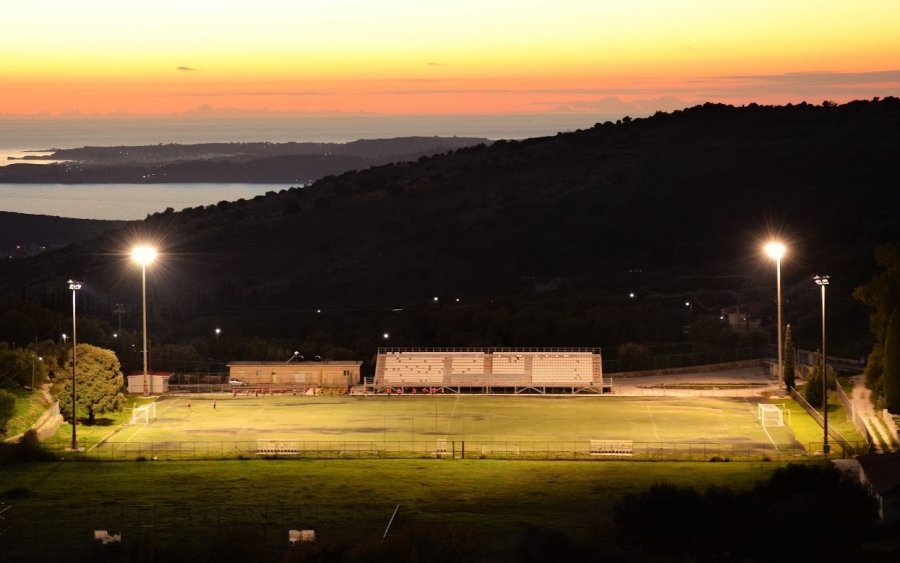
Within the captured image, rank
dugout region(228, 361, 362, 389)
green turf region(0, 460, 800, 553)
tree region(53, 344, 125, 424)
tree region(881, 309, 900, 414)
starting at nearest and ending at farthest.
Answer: green turf region(0, 460, 800, 553) < tree region(881, 309, 900, 414) < tree region(53, 344, 125, 424) < dugout region(228, 361, 362, 389)

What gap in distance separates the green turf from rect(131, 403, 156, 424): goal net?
1030 cm

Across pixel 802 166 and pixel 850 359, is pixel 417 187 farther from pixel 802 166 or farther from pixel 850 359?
pixel 850 359

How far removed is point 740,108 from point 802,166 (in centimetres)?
3067

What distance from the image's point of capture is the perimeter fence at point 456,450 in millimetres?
60469

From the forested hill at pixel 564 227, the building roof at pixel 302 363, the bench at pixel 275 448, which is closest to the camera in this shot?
the bench at pixel 275 448

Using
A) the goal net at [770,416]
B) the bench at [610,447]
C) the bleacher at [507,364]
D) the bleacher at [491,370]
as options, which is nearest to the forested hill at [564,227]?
the bleacher at [507,364]

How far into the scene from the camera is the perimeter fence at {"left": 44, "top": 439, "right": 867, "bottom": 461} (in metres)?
60.5

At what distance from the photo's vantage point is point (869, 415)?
219 feet

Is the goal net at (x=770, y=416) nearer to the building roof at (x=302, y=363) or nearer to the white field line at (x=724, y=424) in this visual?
the white field line at (x=724, y=424)

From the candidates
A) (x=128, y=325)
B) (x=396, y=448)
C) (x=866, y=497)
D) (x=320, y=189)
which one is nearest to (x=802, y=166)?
(x=320, y=189)

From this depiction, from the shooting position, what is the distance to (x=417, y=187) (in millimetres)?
177625

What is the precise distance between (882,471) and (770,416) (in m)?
18.6

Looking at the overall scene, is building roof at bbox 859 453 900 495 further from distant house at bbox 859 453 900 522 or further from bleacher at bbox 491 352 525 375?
bleacher at bbox 491 352 525 375

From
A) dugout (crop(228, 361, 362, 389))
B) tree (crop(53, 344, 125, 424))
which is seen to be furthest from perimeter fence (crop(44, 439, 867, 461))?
dugout (crop(228, 361, 362, 389))
